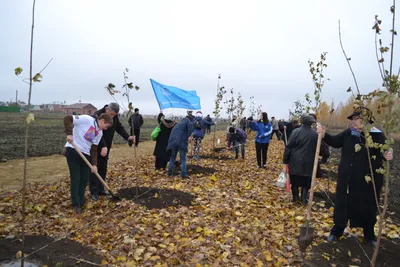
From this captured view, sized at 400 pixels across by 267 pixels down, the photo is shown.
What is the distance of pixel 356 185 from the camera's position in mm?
4371

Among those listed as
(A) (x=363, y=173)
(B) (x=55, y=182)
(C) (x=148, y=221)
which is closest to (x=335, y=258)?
(A) (x=363, y=173)

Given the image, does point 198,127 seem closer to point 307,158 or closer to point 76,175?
point 307,158

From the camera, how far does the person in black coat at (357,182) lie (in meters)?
4.29

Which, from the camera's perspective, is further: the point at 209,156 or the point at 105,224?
the point at 209,156

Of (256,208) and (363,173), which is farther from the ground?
(363,173)

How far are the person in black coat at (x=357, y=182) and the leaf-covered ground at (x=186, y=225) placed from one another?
70 cm

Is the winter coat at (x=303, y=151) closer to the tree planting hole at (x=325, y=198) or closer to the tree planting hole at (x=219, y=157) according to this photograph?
the tree planting hole at (x=325, y=198)

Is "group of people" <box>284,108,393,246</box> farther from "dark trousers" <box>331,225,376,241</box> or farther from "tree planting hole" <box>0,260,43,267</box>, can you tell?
"tree planting hole" <box>0,260,43,267</box>

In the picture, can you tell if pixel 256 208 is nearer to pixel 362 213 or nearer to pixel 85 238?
pixel 362 213

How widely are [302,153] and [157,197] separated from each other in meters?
3.28

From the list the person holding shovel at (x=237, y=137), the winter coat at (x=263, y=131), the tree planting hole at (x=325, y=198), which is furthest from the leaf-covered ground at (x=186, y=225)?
the person holding shovel at (x=237, y=137)

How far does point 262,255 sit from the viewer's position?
425 cm

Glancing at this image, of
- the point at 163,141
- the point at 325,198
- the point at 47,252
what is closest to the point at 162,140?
the point at 163,141

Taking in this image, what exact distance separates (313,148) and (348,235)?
1.88 metres
